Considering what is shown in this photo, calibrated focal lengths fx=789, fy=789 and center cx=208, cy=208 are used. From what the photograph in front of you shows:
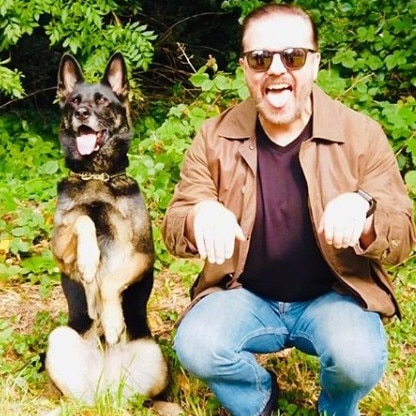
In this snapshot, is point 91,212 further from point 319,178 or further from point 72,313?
point 319,178

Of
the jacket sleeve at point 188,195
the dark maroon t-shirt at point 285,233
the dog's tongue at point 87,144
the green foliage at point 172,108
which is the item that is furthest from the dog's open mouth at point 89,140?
the green foliage at point 172,108

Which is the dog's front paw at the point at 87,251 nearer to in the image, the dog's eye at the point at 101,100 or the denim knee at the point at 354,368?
the dog's eye at the point at 101,100

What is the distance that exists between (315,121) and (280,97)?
0.55 feet

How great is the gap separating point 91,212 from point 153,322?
1.05m

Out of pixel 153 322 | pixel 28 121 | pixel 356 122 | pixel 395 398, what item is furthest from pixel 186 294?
pixel 28 121

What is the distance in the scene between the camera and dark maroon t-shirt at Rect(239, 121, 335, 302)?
10.1 feet

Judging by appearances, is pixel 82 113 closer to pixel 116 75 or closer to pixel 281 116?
pixel 116 75

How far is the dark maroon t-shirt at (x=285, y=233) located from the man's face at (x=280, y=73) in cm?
14

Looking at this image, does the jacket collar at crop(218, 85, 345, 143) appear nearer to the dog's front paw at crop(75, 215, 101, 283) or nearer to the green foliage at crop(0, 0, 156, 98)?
the dog's front paw at crop(75, 215, 101, 283)

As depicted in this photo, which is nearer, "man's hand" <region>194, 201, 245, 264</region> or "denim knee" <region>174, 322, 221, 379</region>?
"man's hand" <region>194, 201, 245, 264</region>

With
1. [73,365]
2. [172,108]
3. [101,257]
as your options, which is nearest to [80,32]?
[172,108]

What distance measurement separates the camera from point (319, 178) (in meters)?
3.02

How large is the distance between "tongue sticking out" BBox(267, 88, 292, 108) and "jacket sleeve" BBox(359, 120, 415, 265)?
0.36 meters

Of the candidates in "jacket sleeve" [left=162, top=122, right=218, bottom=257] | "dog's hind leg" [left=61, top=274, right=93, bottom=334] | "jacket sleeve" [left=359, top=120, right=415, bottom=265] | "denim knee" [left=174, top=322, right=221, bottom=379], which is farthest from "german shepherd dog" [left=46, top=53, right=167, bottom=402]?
"jacket sleeve" [left=359, top=120, right=415, bottom=265]
